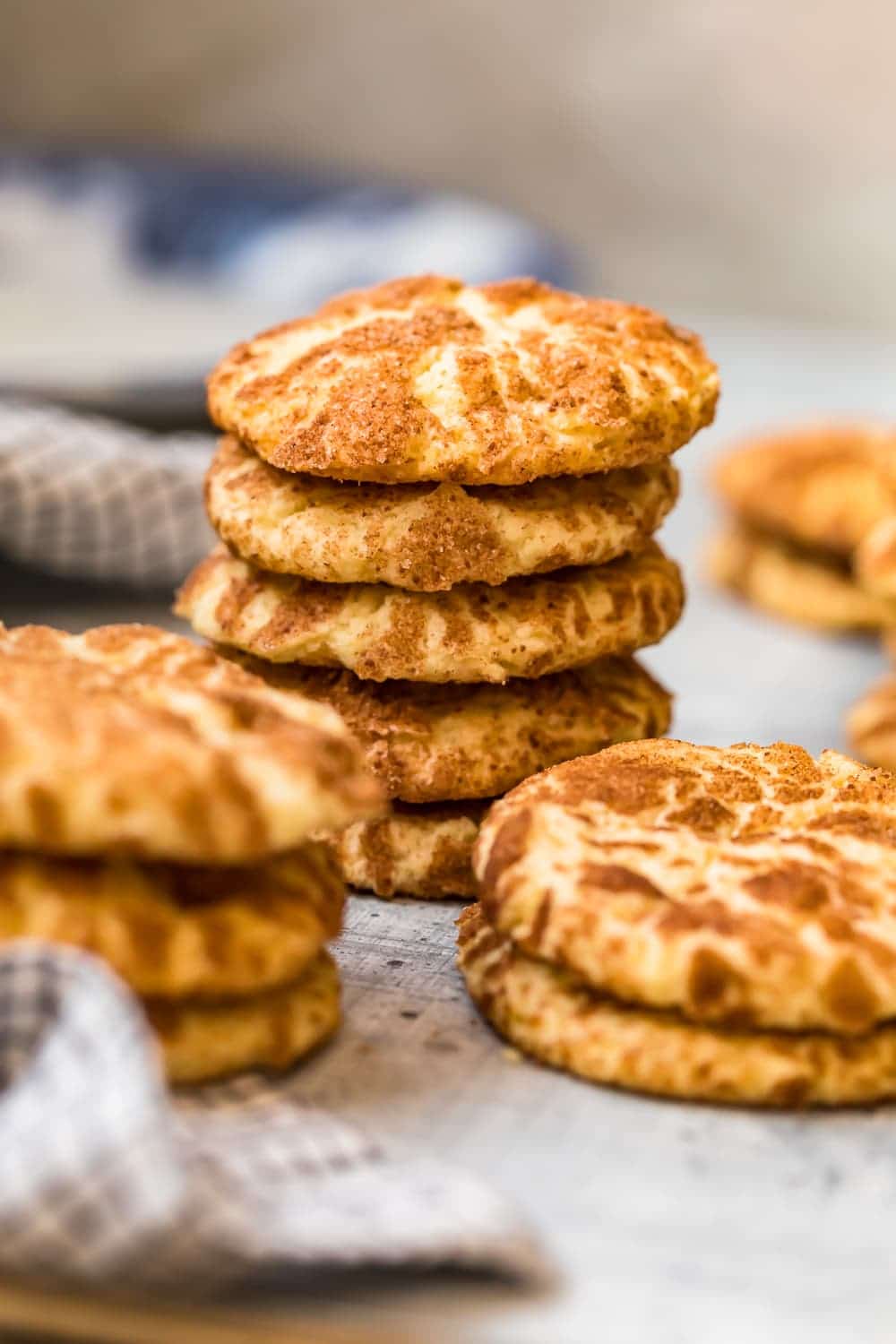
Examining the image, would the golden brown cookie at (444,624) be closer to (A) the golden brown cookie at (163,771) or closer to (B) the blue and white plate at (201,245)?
(A) the golden brown cookie at (163,771)

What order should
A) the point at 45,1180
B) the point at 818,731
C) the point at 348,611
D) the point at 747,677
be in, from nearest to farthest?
the point at 45,1180 → the point at 348,611 → the point at 818,731 → the point at 747,677

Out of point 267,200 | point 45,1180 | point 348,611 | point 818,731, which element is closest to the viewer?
point 45,1180

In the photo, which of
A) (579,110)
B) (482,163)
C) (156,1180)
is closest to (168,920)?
(156,1180)

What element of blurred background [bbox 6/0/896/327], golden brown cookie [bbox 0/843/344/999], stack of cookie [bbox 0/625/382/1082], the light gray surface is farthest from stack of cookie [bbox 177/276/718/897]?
blurred background [bbox 6/0/896/327]

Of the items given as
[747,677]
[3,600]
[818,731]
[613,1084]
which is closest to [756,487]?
[747,677]

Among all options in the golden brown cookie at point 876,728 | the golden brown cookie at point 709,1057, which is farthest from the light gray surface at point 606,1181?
the golden brown cookie at point 876,728

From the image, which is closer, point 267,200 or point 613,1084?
point 613,1084

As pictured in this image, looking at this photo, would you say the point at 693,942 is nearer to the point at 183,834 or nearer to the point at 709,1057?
the point at 709,1057

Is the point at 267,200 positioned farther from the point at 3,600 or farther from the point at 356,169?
the point at 3,600
